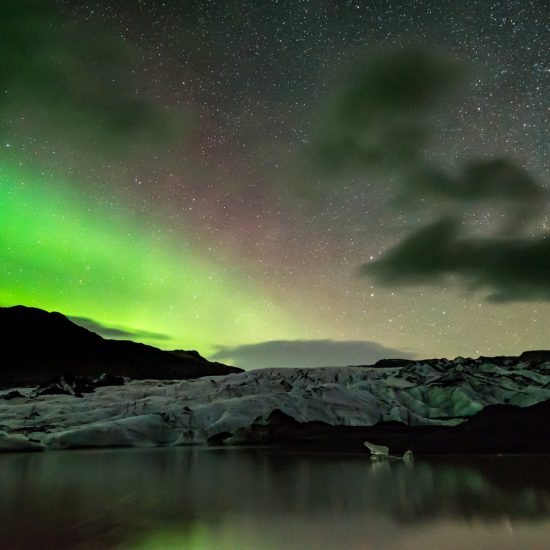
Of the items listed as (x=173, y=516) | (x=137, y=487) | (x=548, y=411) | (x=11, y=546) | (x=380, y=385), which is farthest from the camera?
(x=380, y=385)

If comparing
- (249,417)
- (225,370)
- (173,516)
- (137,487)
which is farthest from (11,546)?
(225,370)

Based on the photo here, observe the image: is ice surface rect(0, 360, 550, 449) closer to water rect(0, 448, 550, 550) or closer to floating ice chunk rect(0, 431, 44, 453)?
floating ice chunk rect(0, 431, 44, 453)

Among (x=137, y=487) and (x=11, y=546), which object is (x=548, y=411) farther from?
(x=11, y=546)

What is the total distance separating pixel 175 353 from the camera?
162 metres

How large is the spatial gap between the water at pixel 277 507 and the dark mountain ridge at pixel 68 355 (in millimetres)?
118436

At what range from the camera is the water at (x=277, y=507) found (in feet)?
26.2

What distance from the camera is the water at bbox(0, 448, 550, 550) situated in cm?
800

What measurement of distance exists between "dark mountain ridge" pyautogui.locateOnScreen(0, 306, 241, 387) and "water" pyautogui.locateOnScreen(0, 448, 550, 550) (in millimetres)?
118436

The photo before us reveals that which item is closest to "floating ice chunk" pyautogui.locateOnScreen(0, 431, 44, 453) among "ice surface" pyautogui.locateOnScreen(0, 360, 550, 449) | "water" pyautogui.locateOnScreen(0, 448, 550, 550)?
"ice surface" pyautogui.locateOnScreen(0, 360, 550, 449)

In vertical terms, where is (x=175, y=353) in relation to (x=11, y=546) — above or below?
above

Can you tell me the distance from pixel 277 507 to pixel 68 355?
144 m

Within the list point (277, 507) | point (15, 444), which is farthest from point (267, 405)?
point (277, 507)

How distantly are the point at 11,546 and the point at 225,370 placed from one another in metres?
149

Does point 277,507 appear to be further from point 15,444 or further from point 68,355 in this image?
point 68,355
